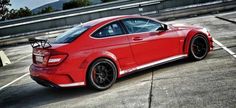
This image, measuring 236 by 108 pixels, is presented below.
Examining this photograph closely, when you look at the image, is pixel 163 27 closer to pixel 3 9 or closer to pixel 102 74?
pixel 102 74

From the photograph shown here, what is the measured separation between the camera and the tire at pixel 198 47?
8.79 metres

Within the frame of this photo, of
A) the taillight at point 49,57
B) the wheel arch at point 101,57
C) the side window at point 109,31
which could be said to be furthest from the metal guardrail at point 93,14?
the taillight at point 49,57

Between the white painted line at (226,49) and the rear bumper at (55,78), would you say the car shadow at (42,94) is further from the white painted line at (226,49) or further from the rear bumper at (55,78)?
the white painted line at (226,49)

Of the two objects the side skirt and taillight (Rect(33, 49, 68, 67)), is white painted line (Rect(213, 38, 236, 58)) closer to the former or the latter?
the side skirt

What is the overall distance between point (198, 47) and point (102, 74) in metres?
2.80

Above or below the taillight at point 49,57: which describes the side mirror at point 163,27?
above

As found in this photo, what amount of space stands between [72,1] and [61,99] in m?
59.1

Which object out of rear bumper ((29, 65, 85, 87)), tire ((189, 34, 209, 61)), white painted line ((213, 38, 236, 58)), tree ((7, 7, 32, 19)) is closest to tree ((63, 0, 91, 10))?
tree ((7, 7, 32, 19))

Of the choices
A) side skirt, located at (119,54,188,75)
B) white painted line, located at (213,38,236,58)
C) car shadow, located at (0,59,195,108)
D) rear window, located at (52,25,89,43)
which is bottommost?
car shadow, located at (0,59,195,108)

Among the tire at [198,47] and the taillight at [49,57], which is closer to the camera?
the taillight at [49,57]

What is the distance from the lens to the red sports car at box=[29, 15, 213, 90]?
7230 millimetres

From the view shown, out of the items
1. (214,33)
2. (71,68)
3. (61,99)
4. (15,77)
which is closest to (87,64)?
(71,68)

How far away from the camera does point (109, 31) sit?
25.7 ft

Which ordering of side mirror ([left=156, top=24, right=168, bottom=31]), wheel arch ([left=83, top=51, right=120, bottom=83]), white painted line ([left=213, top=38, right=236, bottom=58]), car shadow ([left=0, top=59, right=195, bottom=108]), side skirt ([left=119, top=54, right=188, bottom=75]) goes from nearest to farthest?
wheel arch ([left=83, top=51, right=120, bottom=83]), car shadow ([left=0, top=59, right=195, bottom=108]), side skirt ([left=119, top=54, right=188, bottom=75]), side mirror ([left=156, top=24, right=168, bottom=31]), white painted line ([left=213, top=38, right=236, bottom=58])
